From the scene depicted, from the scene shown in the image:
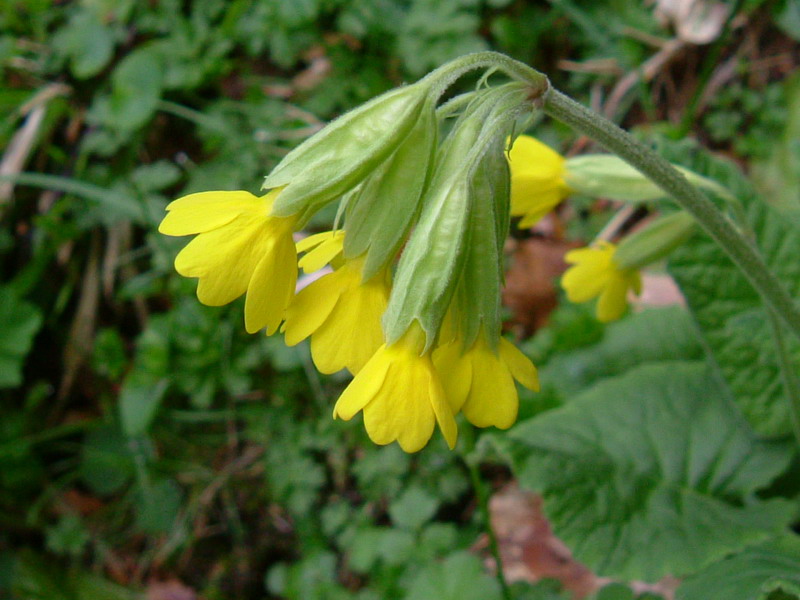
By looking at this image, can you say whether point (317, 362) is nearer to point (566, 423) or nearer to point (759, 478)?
point (566, 423)

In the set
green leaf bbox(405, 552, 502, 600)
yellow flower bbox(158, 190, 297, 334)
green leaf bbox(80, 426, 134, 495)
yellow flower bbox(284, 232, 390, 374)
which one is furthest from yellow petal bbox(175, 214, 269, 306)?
green leaf bbox(80, 426, 134, 495)

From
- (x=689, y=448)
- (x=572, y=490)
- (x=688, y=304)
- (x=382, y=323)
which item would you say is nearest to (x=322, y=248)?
(x=382, y=323)

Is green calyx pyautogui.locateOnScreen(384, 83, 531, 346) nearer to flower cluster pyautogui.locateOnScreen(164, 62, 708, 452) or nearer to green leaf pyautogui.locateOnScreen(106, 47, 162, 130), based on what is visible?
flower cluster pyautogui.locateOnScreen(164, 62, 708, 452)

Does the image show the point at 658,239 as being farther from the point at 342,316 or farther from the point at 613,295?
the point at 342,316

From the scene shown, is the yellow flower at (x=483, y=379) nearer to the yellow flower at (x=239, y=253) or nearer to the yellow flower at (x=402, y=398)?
the yellow flower at (x=402, y=398)

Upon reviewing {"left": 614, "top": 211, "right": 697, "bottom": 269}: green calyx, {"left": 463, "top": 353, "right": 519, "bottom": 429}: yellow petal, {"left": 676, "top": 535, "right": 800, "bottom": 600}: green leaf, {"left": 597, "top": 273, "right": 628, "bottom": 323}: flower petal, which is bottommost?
{"left": 676, "top": 535, "right": 800, "bottom": 600}: green leaf

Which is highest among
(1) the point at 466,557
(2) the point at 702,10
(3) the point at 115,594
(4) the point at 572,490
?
(2) the point at 702,10

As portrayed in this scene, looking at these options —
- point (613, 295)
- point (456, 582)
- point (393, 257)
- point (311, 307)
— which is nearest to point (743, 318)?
point (613, 295)

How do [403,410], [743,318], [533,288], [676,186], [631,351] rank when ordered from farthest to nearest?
[533,288] < [631,351] < [743,318] < [676,186] < [403,410]
